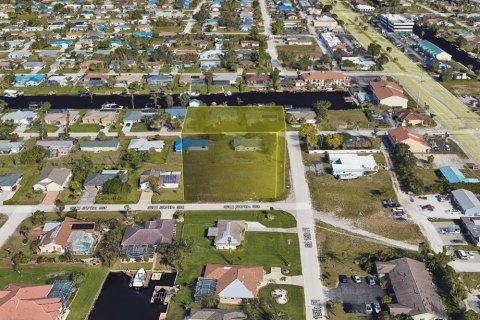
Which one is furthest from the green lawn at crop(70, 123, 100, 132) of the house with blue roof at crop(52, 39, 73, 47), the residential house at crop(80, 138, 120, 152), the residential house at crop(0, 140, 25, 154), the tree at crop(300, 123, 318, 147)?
the house with blue roof at crop(52, 39, 73, 47)

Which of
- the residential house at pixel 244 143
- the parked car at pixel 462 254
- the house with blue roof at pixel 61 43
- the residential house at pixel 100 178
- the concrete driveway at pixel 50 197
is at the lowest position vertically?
the house with blue roof at pixel 61 43

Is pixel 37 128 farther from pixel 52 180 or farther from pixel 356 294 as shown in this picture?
pixel 356 294

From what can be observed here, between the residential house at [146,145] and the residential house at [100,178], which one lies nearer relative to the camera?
the residential house at [100,178]

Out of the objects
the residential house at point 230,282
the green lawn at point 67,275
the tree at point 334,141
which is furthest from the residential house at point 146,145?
the residential house at point 230,282

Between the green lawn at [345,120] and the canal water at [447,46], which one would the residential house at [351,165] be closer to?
the green lawn at [345,120]

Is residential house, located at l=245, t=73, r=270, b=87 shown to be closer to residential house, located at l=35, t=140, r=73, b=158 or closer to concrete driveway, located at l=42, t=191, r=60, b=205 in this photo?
residential house, located at l=35, t=140, r=73, b=158

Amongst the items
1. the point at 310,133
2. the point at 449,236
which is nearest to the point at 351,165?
the point at 310,133
